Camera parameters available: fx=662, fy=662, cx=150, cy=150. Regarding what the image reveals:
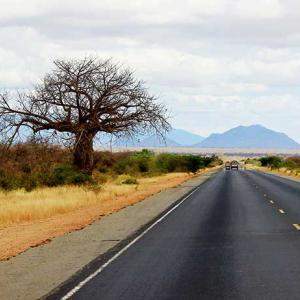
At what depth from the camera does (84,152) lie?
148 feet

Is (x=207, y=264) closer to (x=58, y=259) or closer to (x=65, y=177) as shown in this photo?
(x=58, y=259)

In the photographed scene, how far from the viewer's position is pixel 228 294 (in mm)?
9008

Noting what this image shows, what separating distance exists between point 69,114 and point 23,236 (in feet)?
84.2

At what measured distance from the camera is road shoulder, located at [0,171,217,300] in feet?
32.7

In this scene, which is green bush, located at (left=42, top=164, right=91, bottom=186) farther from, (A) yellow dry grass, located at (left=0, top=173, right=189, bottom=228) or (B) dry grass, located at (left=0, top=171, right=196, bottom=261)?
(B) dry grass, located at (left=0, top=171, right=196, bottom=261)

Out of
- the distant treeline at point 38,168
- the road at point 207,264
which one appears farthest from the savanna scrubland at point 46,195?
the road at point 207,264

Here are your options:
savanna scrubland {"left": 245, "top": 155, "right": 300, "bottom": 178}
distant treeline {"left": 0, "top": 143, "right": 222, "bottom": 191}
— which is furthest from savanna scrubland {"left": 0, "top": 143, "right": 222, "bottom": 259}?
savanna scrubland {"left": 245, "top": 155, "right": 300, "bottom": 178}

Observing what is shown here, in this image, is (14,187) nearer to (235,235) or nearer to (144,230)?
(144,230)

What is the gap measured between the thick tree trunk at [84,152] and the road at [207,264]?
22.6m

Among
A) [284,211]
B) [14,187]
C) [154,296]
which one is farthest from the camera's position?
[14,187]

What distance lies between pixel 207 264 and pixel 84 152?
110ft

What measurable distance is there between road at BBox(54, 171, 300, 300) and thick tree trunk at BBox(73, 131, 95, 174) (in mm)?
22565

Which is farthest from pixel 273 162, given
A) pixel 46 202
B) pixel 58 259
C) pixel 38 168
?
pixel 58 259

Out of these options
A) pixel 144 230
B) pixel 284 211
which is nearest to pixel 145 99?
pixel 284 211
